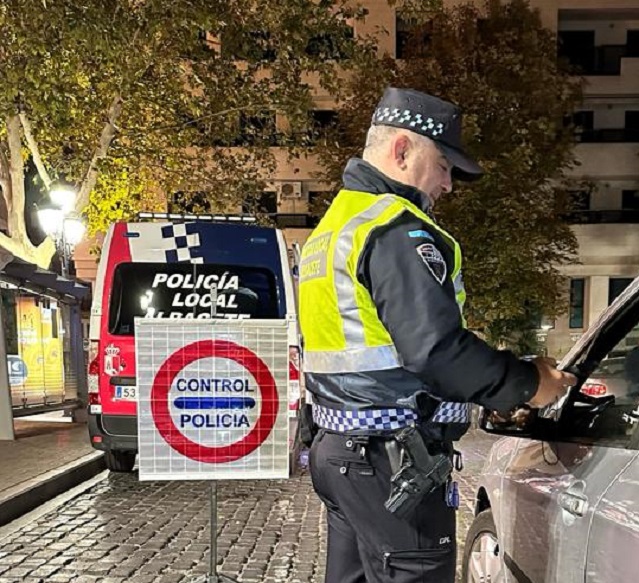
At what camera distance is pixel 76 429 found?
10227mm

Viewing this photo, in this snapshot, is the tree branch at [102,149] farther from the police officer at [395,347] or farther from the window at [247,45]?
the police officer at [395,347]

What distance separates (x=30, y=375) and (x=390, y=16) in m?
17.5

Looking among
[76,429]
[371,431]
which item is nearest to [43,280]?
[76,429]

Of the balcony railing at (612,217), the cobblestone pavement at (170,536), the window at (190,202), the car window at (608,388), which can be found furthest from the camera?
the balcony railing at (612,217)

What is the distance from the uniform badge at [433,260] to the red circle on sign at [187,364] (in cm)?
199

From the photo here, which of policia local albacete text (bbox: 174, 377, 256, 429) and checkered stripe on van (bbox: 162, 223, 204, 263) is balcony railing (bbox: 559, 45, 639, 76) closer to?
checkered stripe on van (bbox: 162, 223, 204, 263)

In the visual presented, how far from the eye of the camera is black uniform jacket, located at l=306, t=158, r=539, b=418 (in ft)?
6.30

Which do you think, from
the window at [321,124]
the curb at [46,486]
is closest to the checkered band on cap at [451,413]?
the curb at [46,486]

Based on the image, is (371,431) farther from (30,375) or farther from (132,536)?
(30,375)

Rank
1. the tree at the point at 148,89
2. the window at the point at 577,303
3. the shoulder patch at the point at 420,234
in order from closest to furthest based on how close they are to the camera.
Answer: the shoulder patch at the point at 420,234, the tree at the point at 148,89, the window at the point at 577,303

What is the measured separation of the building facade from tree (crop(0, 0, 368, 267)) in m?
9.72

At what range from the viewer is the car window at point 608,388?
7.59 feet

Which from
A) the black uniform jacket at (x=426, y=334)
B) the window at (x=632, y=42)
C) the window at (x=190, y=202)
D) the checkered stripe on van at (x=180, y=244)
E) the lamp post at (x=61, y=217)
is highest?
the window at (x=632, y=42)

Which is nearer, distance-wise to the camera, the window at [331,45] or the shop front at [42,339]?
the shop front at [42,339]
